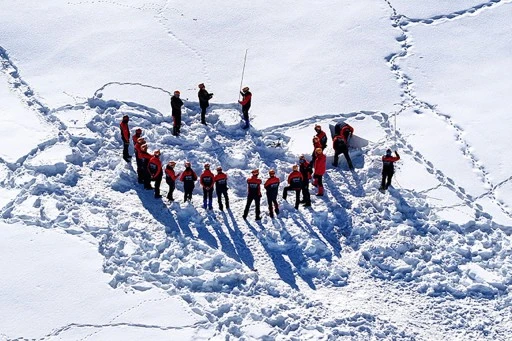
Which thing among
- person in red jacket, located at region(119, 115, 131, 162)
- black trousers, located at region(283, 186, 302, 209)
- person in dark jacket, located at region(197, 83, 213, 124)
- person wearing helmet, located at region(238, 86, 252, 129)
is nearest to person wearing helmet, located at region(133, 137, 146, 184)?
person in red jacket, located at region(119, 115, 131, 162)

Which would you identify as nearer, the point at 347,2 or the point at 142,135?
the point at 142,135

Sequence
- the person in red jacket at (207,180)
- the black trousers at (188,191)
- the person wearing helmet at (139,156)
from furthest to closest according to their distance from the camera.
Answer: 1. the person wearing helmet at (139,156)
2. the black trousers at (188,191)
3. the person in red jacket at (207,180)

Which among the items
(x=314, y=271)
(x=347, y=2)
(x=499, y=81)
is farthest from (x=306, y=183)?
(x=347, y=2)

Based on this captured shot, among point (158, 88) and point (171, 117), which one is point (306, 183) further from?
point (158, 88)

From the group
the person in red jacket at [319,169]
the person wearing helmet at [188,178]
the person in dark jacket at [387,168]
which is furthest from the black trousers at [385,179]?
the person wearing helmet at [188,178]

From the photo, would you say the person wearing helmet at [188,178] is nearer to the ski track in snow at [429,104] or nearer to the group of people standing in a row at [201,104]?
the group of people standing in a row at [201,104]
